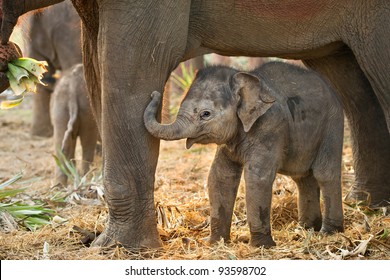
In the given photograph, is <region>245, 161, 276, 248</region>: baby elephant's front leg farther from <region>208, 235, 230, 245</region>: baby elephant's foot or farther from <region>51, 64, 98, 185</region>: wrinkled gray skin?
<region>51, 64, 98, 185</region>: wrinkled gray skin

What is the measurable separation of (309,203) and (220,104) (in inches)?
44.9

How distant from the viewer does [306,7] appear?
5.40m

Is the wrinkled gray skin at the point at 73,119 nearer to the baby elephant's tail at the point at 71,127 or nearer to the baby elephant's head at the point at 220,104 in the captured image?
the baby elephant's tail at the point at 71,127

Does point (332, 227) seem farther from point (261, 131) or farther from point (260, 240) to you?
point (261, 131)

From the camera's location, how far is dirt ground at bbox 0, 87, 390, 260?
5.20 m

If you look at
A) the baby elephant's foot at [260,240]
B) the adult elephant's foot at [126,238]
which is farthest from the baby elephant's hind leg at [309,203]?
the adult elephant's foot at [126,238]

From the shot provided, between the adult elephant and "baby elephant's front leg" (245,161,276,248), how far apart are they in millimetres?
556

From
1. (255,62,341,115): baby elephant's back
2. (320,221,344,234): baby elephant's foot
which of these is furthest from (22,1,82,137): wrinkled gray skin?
(320,221,344,234): baby elephant's foot

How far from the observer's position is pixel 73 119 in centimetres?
864

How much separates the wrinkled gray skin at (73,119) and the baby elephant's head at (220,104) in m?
3.53
